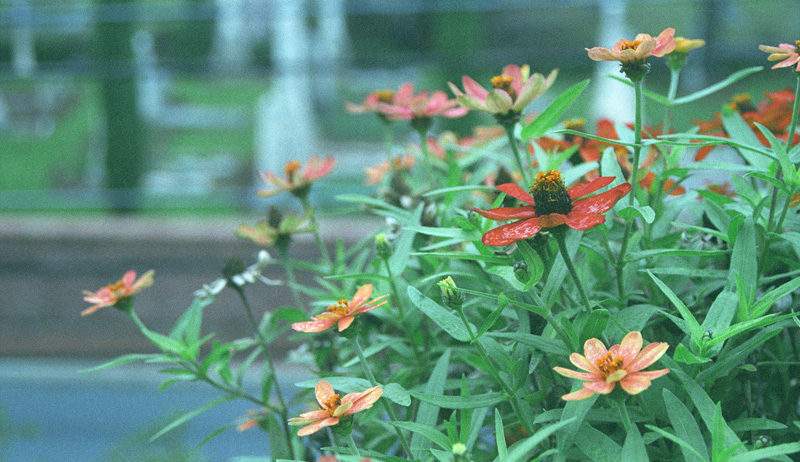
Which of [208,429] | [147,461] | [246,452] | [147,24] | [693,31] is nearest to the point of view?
[147,461]

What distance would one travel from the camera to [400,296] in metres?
0.51

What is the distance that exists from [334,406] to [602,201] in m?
0.18

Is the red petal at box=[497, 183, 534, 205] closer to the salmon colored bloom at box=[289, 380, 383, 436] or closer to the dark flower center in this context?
the dark flower center

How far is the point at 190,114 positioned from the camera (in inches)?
114

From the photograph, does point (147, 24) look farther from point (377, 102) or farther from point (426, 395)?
point (426, 395)

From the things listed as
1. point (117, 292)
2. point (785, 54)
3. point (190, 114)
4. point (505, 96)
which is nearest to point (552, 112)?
point (505, 96)

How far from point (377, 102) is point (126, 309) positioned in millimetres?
292

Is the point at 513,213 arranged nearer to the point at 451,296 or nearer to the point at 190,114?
the point at 451,296

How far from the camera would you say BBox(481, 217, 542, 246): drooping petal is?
1.13 ft

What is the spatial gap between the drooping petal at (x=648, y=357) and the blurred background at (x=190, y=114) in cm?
182

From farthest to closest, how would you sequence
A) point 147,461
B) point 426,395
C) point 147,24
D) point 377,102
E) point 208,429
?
point 147,24, point 208,429, point 147,461, point 377,102, point 426,395

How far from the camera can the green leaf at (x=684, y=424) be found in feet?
1.11

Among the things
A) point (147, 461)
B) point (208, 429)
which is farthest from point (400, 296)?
point (208, 429)

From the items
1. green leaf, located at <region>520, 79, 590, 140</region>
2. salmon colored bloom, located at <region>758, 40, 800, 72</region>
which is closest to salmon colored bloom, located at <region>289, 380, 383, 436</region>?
green leaf, located at <region>520, 79, 590, 140</region>
